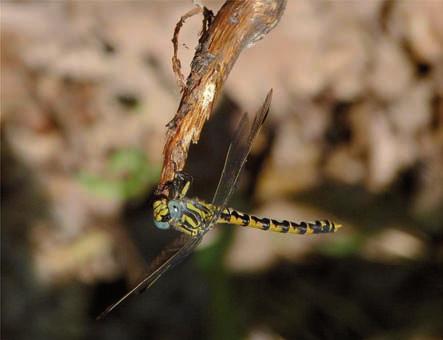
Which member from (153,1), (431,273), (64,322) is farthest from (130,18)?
(431,273)

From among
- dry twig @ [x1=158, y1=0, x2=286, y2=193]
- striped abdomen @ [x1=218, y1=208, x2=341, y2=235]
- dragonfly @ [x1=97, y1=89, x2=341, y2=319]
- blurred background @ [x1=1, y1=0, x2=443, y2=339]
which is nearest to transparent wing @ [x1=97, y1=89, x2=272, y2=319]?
dragonfly @ [x1=97, y1=89, x2=341, y2=319]

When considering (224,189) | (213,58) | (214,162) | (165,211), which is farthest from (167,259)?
(214,162)

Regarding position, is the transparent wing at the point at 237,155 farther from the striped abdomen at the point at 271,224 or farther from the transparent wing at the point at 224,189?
the striped abdomen at the point at 271,224

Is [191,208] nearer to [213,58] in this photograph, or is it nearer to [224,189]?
[224,189]

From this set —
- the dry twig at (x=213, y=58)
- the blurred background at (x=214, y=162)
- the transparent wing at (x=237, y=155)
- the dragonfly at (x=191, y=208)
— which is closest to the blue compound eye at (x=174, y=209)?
the dragonfly at (x=191, y=208)

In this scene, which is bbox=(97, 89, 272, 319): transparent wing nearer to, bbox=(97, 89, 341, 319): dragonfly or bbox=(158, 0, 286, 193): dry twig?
bbox=(97, 89, 341, 319): dragonfly

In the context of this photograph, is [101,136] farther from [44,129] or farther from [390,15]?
[390,15]
